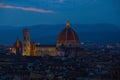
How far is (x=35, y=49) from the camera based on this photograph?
102m

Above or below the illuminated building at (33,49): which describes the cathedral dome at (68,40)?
above

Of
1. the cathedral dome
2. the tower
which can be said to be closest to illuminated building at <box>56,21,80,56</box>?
the cathedral dome

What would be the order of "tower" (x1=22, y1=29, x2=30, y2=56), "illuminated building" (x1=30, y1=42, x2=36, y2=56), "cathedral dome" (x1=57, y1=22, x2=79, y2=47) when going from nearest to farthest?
1. "tower" (x1=22, y1=29, x2=30, y2=56)
2. "illuminated building" (x1=30, y1=42, x2=36, y2=56)
3. "cathedral dome" (x1=57, y1=22, x2=79, y2=47)

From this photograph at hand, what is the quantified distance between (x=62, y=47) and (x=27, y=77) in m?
43.5

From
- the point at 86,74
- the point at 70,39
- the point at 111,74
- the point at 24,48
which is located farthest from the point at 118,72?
the point at 70,39

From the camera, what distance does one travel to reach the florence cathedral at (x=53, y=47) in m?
99.2

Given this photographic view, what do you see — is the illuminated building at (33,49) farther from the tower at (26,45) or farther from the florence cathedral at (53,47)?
the tower at (26,45)

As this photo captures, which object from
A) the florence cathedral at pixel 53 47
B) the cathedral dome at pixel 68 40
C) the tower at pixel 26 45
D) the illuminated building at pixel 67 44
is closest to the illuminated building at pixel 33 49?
the florence cathedral at pixel 53 47

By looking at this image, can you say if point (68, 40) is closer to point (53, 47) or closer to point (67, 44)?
point (67, 44)

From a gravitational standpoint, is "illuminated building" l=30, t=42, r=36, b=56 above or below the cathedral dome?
below

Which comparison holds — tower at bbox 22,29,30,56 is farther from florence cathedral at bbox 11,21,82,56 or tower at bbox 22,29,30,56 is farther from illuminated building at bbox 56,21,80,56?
illuminated building at bbox 56,21,80,56

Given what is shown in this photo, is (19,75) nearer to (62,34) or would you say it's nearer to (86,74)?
(86,74)

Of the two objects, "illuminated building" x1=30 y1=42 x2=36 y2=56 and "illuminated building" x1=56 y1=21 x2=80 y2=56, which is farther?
"illuminated building" x1=56 y1=21 x2=80 y2=56

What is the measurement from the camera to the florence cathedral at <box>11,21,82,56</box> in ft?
325
